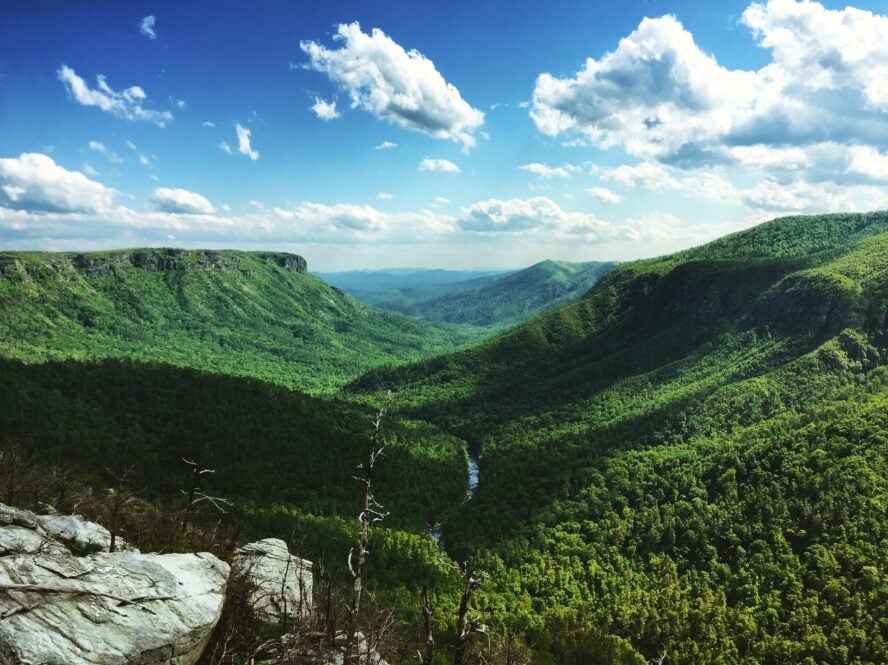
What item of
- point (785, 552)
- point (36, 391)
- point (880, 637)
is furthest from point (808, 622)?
point (36, 391)

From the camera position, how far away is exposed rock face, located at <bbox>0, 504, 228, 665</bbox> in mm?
15328

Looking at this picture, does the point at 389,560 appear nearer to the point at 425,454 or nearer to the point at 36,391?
the point at 425,454

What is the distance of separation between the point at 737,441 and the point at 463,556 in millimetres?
96560

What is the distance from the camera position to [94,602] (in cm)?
1792

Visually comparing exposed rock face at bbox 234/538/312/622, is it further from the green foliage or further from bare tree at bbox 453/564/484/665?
the green foliage

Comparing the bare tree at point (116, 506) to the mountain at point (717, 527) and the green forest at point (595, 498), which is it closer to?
the green forest at point (595, 498)

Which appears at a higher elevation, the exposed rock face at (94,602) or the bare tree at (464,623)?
the bare tree at (464,623)

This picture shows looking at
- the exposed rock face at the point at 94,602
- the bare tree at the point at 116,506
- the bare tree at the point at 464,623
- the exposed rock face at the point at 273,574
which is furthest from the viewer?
the exposed rock face at the point at 273,574

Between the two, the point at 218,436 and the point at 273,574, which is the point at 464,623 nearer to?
the point at 273,574

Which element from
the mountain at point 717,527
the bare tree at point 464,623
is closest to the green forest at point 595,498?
the mountain at point 717,527

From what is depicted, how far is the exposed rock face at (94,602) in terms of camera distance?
1533cm

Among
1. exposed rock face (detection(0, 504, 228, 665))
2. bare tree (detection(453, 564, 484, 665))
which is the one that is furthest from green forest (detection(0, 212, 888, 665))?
bare tree (detection(453, 564, 484, 665))

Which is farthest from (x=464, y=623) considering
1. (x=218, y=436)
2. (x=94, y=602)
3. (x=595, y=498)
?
(x=218, y=436)

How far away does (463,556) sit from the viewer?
138 m
